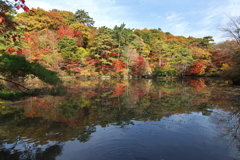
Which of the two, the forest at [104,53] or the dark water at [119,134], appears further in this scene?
the forest at [104,53]

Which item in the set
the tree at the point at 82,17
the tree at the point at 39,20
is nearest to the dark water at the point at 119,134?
the tree at the point at 39,20

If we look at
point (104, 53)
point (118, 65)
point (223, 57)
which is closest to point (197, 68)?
point (223, 57)

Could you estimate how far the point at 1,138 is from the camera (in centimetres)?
363

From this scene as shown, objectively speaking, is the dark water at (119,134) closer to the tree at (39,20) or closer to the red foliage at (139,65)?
the red foliage at (139,65)

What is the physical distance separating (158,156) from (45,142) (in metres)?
2.45

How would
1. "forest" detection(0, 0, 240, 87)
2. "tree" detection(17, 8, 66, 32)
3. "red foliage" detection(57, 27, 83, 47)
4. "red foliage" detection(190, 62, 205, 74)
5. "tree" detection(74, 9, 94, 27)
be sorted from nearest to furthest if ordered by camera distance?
"forest" detection(0, 0, 240, 87) → "tree" detection(17, 8, 66, 32) → "red foliage" detection(190, 62, 205, 74) → "red foliage" detection(57, 27, 83, 47) → "tree" detection(74, 9, 94, 27)

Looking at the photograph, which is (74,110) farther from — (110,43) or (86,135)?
(110,43)

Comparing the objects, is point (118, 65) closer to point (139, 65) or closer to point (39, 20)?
point (139, 65)

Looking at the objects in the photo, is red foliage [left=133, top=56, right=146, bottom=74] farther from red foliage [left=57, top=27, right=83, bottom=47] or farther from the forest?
red foliage [left=57, top=27, right=83, bottom=47]

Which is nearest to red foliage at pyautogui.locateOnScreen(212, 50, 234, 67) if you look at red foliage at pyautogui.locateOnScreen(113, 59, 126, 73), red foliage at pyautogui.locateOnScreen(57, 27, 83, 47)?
red foliage at pyautogui.locateOnScreen(113, 59, 126, 73)

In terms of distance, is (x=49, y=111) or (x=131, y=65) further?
(x=131, y=65)

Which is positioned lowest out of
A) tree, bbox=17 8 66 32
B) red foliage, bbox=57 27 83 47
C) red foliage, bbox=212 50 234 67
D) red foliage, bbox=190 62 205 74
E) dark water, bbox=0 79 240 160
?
dark water, bbox=0 79 240 160

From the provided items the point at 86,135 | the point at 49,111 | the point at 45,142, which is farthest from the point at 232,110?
the point at 49,111

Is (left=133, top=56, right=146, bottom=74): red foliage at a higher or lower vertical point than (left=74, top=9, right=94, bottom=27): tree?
lower
